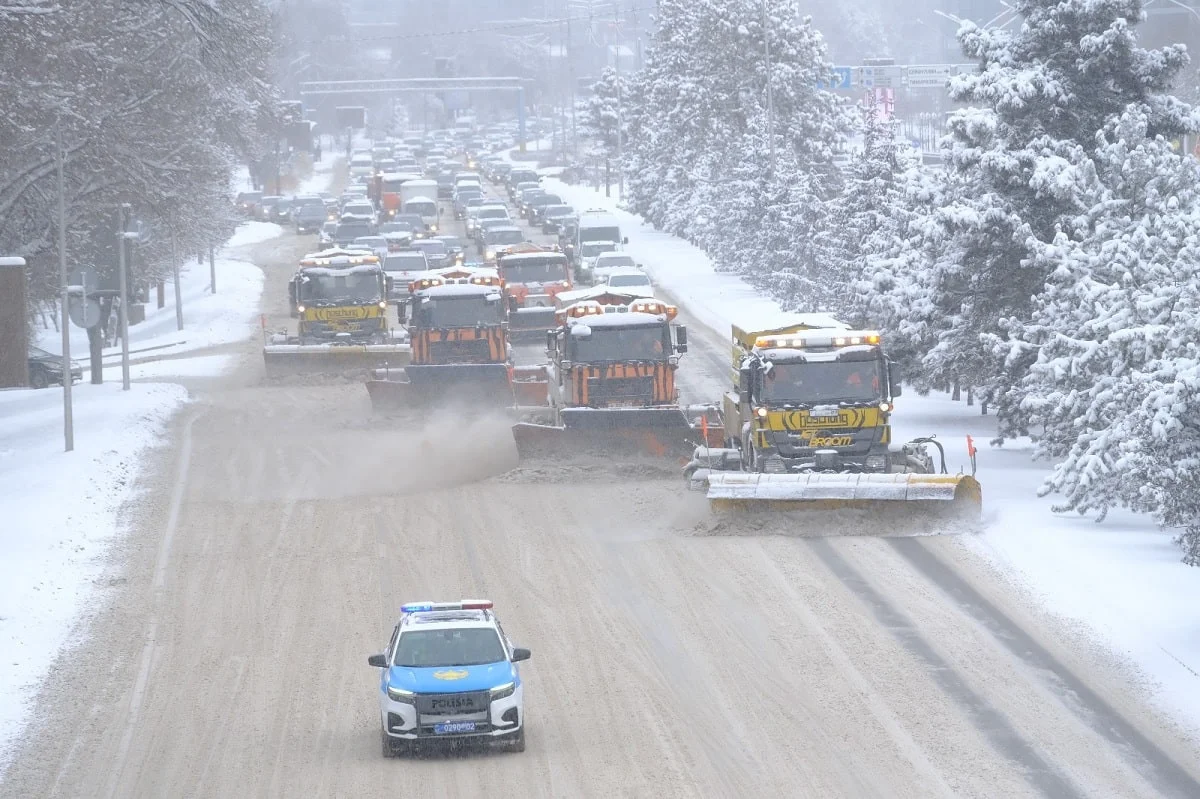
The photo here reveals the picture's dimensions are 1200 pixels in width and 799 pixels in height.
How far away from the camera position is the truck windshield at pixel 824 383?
24469 millimetres

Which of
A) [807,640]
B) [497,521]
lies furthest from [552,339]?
[807,640]

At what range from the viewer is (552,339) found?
101 ft

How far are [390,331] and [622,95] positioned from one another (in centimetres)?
6595

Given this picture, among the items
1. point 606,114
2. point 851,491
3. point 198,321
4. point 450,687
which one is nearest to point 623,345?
point 851,491

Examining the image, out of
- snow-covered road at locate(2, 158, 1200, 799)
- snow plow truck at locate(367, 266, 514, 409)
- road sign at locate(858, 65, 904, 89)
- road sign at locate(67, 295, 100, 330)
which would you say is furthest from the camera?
road sign at locate(858, 65, 904, 89)

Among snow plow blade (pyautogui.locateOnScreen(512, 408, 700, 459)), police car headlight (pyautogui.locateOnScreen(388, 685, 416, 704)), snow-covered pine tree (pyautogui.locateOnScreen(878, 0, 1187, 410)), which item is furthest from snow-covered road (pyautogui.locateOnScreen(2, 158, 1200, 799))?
snow-covered pine tree (pyautogui.locateOnScreen(878, 0, 1187, 410))

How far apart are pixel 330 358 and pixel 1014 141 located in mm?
16764

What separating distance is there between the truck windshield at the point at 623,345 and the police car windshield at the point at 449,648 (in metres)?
14.1

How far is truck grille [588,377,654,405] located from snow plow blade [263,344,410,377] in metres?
11.5

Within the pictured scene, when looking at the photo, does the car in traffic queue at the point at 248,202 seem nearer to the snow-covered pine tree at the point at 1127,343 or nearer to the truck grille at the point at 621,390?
the truck grille at the point at 621,390

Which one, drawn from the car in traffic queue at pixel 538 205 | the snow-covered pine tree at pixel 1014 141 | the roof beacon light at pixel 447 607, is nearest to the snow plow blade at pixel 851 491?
the snow-covered pine tree at pixel 1014 141

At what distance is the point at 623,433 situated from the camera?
2756cm

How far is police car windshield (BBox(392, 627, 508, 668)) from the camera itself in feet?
49.8

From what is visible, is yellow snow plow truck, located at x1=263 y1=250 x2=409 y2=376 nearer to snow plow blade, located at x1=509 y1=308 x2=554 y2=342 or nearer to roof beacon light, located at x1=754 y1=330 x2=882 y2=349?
snow plow blade, located at x1=509 y1=308 x2=554 y2=342
